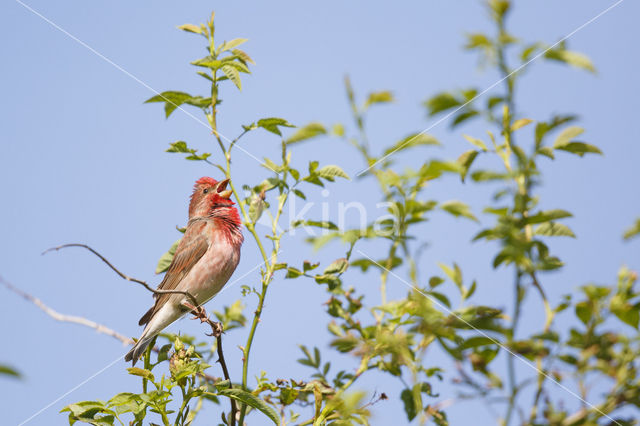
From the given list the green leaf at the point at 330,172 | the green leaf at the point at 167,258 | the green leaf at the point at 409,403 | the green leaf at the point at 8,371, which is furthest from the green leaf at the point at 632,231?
the green leaf at the point at 167,258

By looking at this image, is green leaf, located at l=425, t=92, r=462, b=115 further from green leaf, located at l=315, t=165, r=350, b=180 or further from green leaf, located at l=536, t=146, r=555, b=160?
green leaf, located at l=315, t=165, r=350, b=180

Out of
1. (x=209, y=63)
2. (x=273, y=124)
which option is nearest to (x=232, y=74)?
(x=209, y=63)

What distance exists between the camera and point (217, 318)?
9.55ft

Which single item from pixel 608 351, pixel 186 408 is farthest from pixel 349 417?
pixel 608 351

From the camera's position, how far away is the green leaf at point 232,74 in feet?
8.18

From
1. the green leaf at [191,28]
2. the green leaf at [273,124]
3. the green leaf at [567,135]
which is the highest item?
the green leaf at [191,28]

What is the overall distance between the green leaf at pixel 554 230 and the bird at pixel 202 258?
2084mm

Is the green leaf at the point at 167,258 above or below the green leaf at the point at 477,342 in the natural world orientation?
above

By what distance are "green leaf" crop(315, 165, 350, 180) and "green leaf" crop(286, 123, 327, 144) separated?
0.22 meters

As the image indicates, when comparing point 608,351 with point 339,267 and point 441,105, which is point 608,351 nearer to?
point 441,105

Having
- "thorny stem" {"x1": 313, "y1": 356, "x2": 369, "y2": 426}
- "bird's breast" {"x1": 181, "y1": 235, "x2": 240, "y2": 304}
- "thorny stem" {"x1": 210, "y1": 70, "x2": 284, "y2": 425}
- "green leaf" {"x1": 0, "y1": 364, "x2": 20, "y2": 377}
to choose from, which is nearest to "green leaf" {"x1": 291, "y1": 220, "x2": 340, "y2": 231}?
"thorny stem" {"x1": 210, "y1": 70, "x2": 284, "y2": 425}

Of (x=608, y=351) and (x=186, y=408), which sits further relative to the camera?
(x=186, y=408)

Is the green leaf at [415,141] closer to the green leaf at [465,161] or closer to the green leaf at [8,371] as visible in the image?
the green leaf at [465,161]

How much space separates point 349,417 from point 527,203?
35.5 inches
